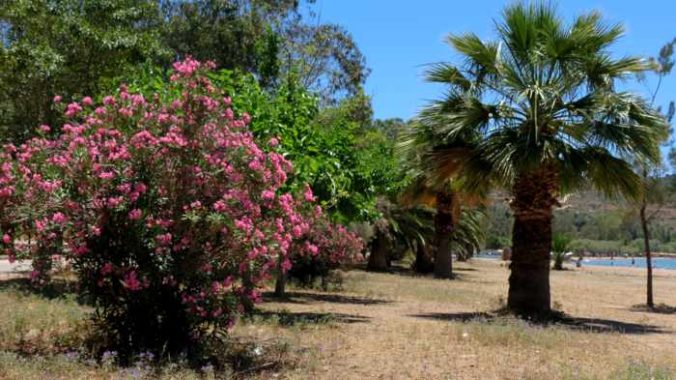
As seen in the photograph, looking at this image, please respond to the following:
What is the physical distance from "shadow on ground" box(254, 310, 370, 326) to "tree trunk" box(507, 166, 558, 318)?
3022 millimetres

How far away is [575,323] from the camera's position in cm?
1402

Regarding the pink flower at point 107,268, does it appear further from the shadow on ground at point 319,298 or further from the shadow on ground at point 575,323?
the shadow on ground at point 319,298

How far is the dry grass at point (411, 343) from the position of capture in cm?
771

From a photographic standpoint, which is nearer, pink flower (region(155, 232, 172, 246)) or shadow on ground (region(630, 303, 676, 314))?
pink flower (region(155, 232, 172, 246))

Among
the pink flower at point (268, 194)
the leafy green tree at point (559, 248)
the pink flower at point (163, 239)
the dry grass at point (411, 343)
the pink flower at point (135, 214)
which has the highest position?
the leafy green tree at point (559, 248)

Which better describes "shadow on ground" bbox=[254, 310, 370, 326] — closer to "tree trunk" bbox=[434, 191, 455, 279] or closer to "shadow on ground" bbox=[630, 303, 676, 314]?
"shadow on ground" bbox=[630, 303, 676, 314]

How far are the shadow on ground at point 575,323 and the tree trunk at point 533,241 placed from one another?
17.1 inches

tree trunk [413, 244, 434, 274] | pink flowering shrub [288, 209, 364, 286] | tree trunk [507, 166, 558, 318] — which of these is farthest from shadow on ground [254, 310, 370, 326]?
tree trunk [413, 244, 434, 274]

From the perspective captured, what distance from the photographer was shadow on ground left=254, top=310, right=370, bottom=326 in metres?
11.7

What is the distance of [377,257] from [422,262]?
2033mm

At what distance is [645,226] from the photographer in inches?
850

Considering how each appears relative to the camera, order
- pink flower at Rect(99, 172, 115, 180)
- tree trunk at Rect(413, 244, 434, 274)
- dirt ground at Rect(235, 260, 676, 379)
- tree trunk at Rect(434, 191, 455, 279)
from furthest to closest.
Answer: tree trunk at Rect(413, 244, 434, 274)
tree trunk at Rect(434, 191, 455, 279)
dirt ground at Rect(235, 260, 676, 379)
pink flower at Rect(99, 172, 115, 180)

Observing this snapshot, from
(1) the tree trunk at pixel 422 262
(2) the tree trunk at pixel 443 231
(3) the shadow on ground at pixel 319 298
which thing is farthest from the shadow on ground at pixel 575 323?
(1) the tree trunk at pixel 422 262

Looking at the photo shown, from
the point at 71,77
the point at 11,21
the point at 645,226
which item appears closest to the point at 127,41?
the point at 71,77
